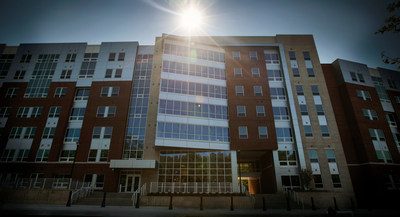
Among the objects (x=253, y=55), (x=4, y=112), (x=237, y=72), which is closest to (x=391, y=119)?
(x=253, y=55)

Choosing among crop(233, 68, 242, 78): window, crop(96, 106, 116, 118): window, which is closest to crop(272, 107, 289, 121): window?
crop(233, 68, 242, 78): window

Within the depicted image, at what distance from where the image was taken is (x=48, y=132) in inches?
1144

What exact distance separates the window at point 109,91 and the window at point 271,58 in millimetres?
24878

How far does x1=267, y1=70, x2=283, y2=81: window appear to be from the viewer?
3170cm

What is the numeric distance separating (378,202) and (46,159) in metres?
45.2

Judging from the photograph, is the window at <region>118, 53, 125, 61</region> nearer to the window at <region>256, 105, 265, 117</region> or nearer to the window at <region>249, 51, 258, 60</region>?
the window at <region>249, 51, 258, 60</region>

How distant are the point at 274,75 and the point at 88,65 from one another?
30.9m

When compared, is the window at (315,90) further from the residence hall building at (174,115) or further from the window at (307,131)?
the window at (307,131)

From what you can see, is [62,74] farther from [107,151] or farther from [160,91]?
[160,91]

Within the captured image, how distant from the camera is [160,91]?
90.4ft

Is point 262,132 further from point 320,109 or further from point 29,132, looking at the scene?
point 29,132

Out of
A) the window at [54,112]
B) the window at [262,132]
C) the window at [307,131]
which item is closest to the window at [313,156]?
the window at [307,131]

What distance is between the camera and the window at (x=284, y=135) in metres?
27.9

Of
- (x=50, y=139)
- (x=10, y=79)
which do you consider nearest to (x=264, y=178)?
(x=50, y=139)
